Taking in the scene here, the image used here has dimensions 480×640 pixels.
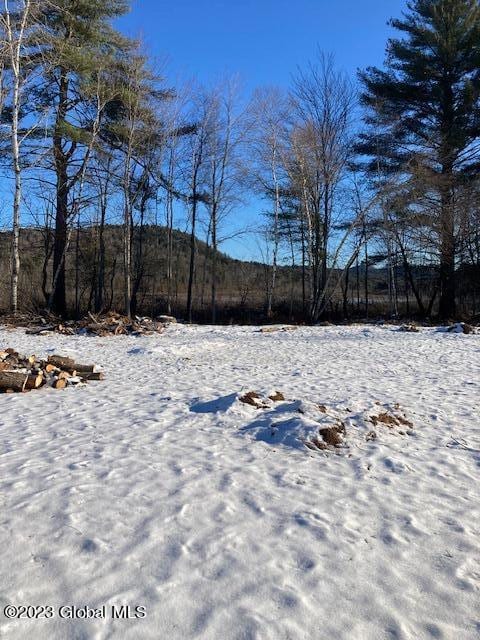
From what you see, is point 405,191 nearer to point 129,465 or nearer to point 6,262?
point 129,465

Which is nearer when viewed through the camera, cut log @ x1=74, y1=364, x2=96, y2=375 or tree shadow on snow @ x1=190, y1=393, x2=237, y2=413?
tree shadow on snow @ x1=190, y1=393, x2=237, y2=413

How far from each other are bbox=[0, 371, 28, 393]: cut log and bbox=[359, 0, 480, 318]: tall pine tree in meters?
17.0

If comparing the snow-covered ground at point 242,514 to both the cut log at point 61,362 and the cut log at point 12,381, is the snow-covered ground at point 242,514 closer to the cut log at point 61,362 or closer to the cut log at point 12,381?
the cut log at point 12,381

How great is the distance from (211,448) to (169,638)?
2.36 meters

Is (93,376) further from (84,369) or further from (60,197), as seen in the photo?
(60,197)

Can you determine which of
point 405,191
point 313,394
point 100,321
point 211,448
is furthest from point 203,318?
point 211,448

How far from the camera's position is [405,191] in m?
18.4

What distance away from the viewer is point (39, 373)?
285 inches

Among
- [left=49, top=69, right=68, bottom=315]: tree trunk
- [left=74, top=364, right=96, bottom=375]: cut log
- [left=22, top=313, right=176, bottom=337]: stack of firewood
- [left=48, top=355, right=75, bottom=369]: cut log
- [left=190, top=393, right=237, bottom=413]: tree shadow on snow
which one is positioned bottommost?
[left=190, top=393, right=237, bottom=413]: tree shadow on snow

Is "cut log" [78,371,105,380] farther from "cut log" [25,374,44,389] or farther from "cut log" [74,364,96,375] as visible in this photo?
"cut log" [25,374,44,389]

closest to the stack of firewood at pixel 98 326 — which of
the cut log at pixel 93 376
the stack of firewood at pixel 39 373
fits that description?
the stack of firewood at pixel 39 373

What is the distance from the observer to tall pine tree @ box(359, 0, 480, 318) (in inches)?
728

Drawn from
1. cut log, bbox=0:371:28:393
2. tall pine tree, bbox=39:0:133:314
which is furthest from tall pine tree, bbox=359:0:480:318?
cut log, bbox=0:371:28:393

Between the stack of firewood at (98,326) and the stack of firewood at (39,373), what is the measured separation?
18.6 feet
